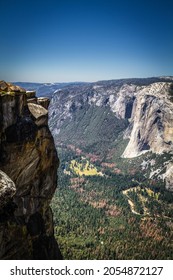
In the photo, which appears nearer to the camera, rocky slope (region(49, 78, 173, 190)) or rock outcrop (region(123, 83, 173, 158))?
rock outcrop (region(123, 83, 173, 158))

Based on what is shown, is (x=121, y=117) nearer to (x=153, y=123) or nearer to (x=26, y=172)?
(x=153, y=123)

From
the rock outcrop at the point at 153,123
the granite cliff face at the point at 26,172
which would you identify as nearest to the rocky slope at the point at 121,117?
the rock outcrop at the point at 153,123

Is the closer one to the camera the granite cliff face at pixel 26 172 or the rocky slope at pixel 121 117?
the granite cliff face at pixel 26 172

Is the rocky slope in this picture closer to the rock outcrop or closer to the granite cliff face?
the rock outcrop

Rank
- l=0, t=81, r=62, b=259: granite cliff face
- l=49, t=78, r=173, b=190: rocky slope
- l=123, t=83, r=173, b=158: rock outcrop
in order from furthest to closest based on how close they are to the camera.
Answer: l=49, t=78, r=173, b=190: rocky slope
l=123, t=83, r=173, b=158: rock outcrop
l=0, t=81, r=62, b=259: granite cliff face

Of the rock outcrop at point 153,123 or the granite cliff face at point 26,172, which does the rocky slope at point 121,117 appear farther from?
the granite cliff face at point 26,172

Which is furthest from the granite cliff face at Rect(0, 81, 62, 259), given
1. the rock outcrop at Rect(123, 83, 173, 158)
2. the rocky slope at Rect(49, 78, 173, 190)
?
the rock outcrop at Rect(123, 83, 173, 158)
